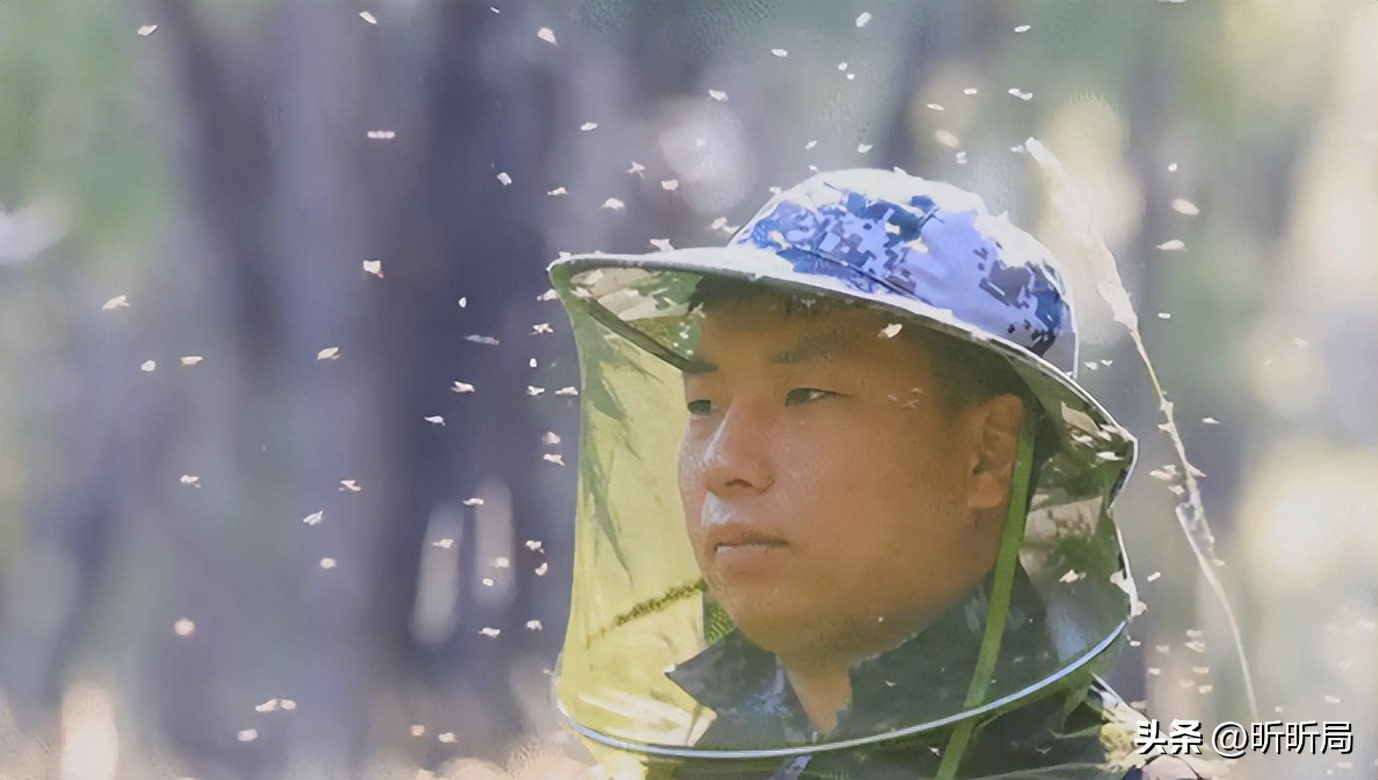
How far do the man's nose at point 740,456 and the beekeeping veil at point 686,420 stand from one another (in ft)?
0.23

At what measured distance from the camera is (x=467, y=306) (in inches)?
44.4

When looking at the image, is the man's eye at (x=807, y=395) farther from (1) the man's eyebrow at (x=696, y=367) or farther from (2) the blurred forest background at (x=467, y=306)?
(2) the blurred forest background at (x=467, y=306)

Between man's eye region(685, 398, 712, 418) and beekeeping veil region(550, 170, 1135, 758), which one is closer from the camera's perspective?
beekeeping veil region(550, 170, 1135, 758)

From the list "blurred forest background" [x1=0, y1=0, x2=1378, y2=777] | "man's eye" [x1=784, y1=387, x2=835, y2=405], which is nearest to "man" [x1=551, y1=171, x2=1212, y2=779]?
"man's eye" [x1=784, y1=387, x2=835, y2=405]

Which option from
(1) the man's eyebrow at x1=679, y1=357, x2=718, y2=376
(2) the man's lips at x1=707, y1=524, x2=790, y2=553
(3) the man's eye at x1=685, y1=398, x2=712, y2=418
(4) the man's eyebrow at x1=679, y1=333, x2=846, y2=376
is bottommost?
(2) the man's lips at x1=707, y1=524, x2=790, y2=553

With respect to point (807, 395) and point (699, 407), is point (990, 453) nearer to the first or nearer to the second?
point (807, 395)

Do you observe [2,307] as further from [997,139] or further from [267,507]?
[997,139]

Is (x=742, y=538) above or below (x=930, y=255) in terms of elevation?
below

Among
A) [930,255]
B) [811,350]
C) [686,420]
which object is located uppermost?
[930,255]

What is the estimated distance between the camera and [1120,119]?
1103 millimetres

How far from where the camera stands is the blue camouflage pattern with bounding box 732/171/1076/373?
912 mm

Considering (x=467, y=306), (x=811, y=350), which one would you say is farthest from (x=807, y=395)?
(x=467, y=306)

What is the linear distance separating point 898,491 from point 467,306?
19.0 inches

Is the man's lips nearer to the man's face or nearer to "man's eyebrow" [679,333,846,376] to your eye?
the man's face
